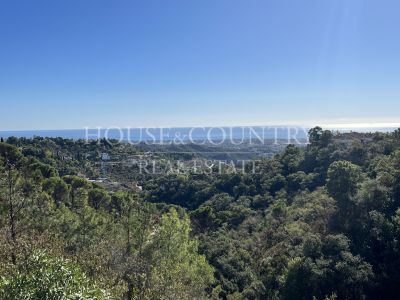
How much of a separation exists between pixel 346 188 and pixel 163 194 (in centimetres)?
2839

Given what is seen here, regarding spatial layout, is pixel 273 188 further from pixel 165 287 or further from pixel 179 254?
pixel 165 287

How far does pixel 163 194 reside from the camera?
4747 cm

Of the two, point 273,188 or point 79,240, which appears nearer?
point 79,240

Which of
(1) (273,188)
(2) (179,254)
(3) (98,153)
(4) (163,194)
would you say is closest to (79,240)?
(2) (179,254)

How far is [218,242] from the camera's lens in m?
27.5

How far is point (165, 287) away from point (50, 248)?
3814 millimetres

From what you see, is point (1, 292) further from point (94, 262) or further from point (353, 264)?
point (353, 264)

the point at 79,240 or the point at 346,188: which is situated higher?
the point at 346,188

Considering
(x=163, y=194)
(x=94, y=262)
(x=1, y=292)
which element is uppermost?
(x=1, y=292)

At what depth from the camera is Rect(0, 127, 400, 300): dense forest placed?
10.4m

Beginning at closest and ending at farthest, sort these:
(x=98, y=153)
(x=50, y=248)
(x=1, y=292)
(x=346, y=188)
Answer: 1. (x=1, y=292)
2. (x=50, y=248)
3. (x=346, y=188)
4. (x=98, y=153)

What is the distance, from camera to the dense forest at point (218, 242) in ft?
34.0

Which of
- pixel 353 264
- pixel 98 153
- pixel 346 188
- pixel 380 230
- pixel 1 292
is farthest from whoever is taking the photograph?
pixel 98 153

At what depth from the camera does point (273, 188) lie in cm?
3916
